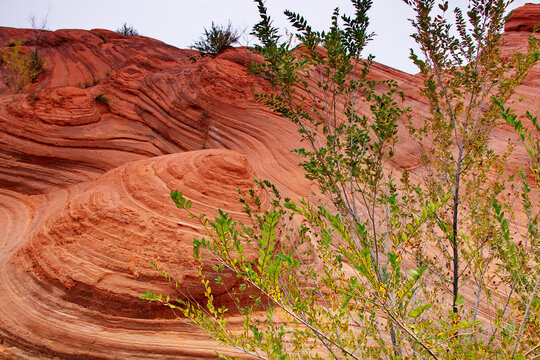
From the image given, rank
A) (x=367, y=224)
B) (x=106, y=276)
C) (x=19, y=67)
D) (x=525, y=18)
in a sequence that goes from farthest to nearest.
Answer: (x=525, y=18) < (x=19, y=67) < (x=106, y=276) < (x=367, y=224)

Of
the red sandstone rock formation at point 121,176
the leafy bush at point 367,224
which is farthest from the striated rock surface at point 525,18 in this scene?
the leafy bush at point 367,224

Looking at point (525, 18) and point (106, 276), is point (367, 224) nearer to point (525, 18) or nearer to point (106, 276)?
point (106, 276)

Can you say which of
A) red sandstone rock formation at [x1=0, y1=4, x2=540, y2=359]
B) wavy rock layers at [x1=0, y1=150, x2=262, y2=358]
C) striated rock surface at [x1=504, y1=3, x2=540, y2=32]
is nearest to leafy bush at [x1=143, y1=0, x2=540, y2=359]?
wavy rock layers at [x1=0, y1=150, x2=262, y2=358]

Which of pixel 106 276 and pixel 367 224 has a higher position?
pixel 367 224

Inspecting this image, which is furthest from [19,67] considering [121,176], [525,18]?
[525,18]

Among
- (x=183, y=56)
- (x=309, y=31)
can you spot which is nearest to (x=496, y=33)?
(x=309, y=31)

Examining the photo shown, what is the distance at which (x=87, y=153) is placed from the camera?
845 centimetres

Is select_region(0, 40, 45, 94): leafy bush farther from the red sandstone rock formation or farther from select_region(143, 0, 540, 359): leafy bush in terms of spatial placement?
select_region(143, 0, 540, 359): leafy bush

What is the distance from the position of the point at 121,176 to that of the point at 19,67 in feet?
35.3

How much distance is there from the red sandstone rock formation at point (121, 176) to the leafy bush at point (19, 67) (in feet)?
1.71

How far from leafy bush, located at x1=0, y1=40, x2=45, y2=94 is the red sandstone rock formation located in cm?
52

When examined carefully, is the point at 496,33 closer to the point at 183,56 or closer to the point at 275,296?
the point at 275,296

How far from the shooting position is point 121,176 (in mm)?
6082

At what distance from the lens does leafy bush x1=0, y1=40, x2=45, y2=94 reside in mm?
12266
